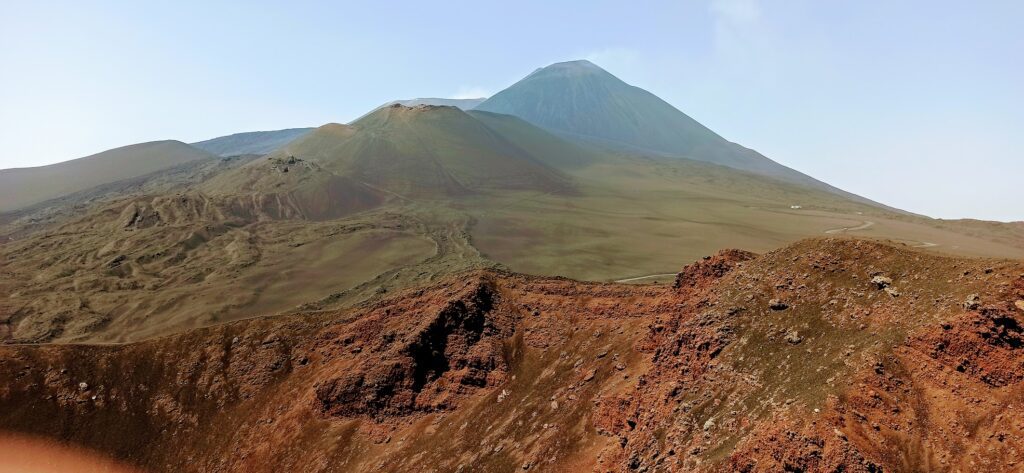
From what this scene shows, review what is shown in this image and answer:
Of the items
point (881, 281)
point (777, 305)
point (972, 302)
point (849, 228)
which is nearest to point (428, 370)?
point (777, 305)

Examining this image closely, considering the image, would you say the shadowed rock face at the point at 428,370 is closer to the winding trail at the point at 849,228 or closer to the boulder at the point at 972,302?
the boulder at the point at 972,302

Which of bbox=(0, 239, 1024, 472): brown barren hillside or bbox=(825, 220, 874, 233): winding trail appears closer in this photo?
bbox=(0, 239, 1024, 472): brown barren hillside

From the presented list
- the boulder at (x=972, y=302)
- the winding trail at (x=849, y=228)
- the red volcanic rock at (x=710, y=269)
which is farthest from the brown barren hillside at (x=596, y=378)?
the winding trail at (x=849, y=228)

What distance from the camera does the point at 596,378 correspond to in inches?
1641

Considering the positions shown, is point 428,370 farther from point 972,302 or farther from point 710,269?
point 972,302

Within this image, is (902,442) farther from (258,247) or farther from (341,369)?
Result: (258,247)

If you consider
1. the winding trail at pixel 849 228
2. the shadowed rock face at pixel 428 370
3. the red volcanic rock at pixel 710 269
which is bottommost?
the shadowed rock face at pixel 428 370

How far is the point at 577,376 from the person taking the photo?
44.0 metres

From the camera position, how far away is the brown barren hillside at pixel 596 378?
23078 mm

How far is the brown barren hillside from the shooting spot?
2308 centimetres

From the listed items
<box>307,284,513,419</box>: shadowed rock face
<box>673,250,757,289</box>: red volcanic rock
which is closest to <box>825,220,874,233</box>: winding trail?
<box>673,250,757,289</box>: red volcanic rock

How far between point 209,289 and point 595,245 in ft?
258

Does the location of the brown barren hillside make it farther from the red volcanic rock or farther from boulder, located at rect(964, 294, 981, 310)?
the red volcanic rock

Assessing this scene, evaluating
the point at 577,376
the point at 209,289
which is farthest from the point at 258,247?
the point at 577,376
